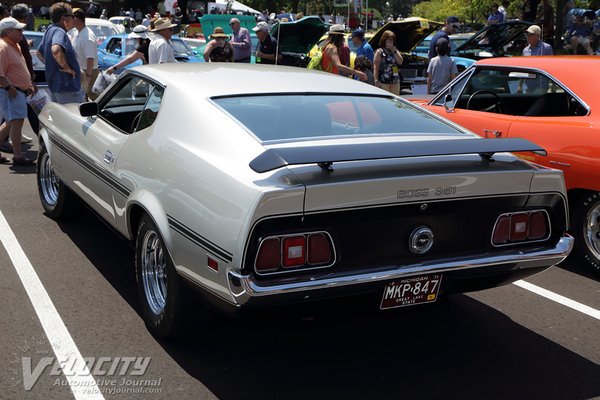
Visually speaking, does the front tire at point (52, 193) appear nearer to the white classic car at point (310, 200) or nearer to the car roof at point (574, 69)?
the white classic car at point (310, 200)

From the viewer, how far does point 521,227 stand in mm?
4008

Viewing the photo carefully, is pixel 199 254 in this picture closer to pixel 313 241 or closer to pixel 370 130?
pixel 313 241

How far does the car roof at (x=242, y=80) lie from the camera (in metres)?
4.57

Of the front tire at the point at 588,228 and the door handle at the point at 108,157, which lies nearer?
the door handle at the point at 108,157

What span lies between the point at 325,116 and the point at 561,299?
218 cm

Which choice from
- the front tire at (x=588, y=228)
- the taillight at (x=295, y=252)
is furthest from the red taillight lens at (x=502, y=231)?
the front tire at (x=588, y=228)

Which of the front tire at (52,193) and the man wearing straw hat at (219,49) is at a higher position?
the man wearing straw hat at (219,49)

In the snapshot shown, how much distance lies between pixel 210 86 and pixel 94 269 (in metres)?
1.81

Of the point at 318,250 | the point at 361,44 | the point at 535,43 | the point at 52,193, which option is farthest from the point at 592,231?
the point at 361,44

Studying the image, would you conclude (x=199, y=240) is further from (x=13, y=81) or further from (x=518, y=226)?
(x=13, y=81)

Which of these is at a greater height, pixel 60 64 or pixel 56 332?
pixel 60 64

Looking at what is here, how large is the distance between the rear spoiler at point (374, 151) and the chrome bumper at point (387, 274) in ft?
1.70

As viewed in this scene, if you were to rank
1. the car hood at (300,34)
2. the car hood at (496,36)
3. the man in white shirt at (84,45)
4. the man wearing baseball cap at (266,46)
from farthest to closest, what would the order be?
the car hood at (300,34) → the car hood at (496,36) → the man wearing baseball cap at (266,46) → the man in white shirt at (84,45)

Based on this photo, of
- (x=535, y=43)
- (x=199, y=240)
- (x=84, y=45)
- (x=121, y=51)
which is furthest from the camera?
(x=121, y=51)
